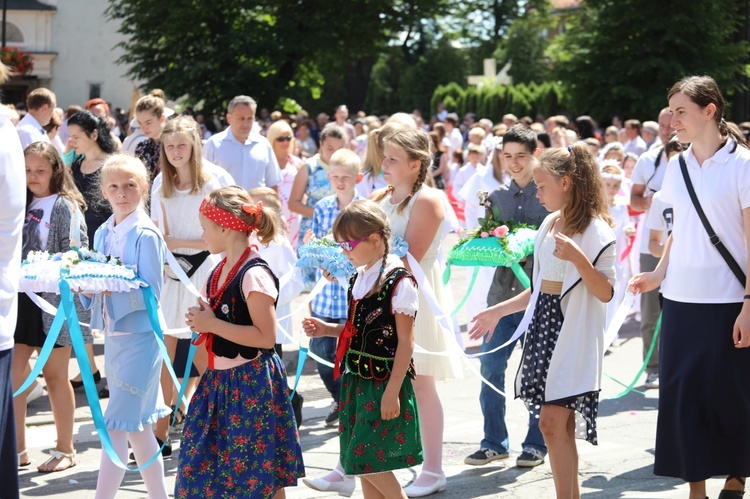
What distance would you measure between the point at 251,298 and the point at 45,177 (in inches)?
95.3

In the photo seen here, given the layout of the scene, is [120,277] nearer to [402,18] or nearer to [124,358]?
[124,358]

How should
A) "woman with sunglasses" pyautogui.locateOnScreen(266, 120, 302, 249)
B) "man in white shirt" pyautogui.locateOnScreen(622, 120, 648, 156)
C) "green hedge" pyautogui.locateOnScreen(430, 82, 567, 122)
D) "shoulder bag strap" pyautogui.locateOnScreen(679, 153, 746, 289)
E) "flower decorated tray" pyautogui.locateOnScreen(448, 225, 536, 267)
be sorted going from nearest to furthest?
"shoulder bag strap" pyautogui.locateOnScreen(679, 153, 746, 289), "flower decorated tray" pyautogui.locateOnScreen(448, 225, 536, 267), "woman with sunglasses" pyautogui.locateOnScreen(266, 120, 302, 249), "man in white shirt" pyautogui.locateOnScreen(622, 120, 648, 156), "green hedge" pyautogui.locateOnScreen(430, 82, 567, 122)

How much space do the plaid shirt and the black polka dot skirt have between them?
2018 millimetres

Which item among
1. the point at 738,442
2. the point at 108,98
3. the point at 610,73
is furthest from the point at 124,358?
the point at 108,98

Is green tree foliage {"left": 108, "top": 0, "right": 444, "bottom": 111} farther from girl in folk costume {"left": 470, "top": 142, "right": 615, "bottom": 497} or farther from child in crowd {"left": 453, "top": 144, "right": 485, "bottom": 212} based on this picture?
girl in folk costume {"left": 470, "top": 142, "right": 615, "bottom": 497}

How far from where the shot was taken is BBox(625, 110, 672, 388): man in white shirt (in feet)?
30.5

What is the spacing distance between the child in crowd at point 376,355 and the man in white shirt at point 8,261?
1.52m

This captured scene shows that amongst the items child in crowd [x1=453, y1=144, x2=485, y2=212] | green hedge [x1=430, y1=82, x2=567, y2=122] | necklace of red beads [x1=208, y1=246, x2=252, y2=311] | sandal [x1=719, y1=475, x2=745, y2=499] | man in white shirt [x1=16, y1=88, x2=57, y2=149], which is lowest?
sandal [x1=719, y1=475, x2=745, y2=499]

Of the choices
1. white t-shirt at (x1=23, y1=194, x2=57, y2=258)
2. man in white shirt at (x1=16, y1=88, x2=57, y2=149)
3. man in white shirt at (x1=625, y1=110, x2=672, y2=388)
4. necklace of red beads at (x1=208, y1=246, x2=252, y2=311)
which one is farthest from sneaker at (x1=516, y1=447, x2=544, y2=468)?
man in white shirt at (x1=16, y1=88, x2=57, y2=149)

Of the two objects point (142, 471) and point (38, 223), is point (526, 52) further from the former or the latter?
point (142, 471)

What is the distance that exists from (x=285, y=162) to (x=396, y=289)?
21.4 feet

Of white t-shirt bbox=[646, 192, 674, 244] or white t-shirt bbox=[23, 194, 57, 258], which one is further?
white t-shirt bbox=[646, 192, 674, 244]

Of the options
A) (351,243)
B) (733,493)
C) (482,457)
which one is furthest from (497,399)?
(351,243)

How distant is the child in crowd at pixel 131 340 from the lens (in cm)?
543
